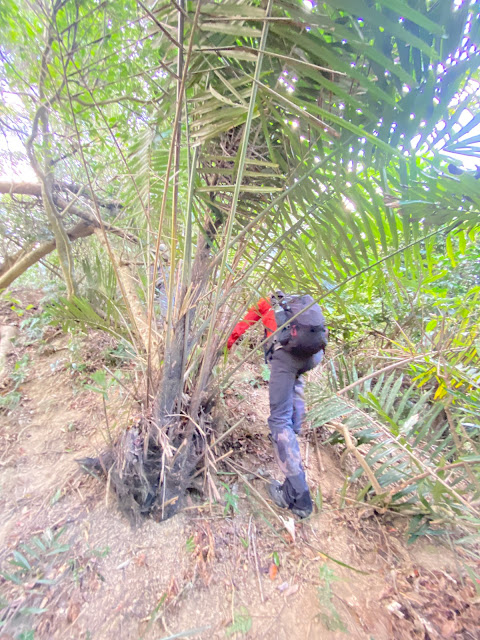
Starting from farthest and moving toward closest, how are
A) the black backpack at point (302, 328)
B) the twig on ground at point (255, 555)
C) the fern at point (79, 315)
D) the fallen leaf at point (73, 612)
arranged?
the black backpack at point (302, 328), the fern at point (79, 315), the twig on ground at point (255, 555), the fallen leaf at point (73, 612)

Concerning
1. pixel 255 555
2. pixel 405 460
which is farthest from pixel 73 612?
pixel 405 460

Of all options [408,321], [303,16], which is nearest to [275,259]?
[303,16]

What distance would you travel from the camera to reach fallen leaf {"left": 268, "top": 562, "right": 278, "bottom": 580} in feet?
3.96

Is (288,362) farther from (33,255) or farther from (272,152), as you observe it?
(33,255)

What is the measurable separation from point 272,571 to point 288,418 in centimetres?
78

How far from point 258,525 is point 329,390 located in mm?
907

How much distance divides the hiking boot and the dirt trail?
0.18ft

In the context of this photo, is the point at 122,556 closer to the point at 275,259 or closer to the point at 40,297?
the point at 275,259

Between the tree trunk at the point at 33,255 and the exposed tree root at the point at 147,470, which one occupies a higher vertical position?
the tree trunk at the point at 33,255

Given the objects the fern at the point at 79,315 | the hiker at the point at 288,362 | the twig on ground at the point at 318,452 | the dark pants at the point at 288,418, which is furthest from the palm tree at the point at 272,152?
the twig on ground at the point at 318,452

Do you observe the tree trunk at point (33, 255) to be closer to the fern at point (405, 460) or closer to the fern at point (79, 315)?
the fern at point (79, 315)

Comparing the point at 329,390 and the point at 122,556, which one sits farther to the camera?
the point at 329,390

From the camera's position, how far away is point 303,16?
0.62 metres

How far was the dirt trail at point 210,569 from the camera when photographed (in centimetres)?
98
